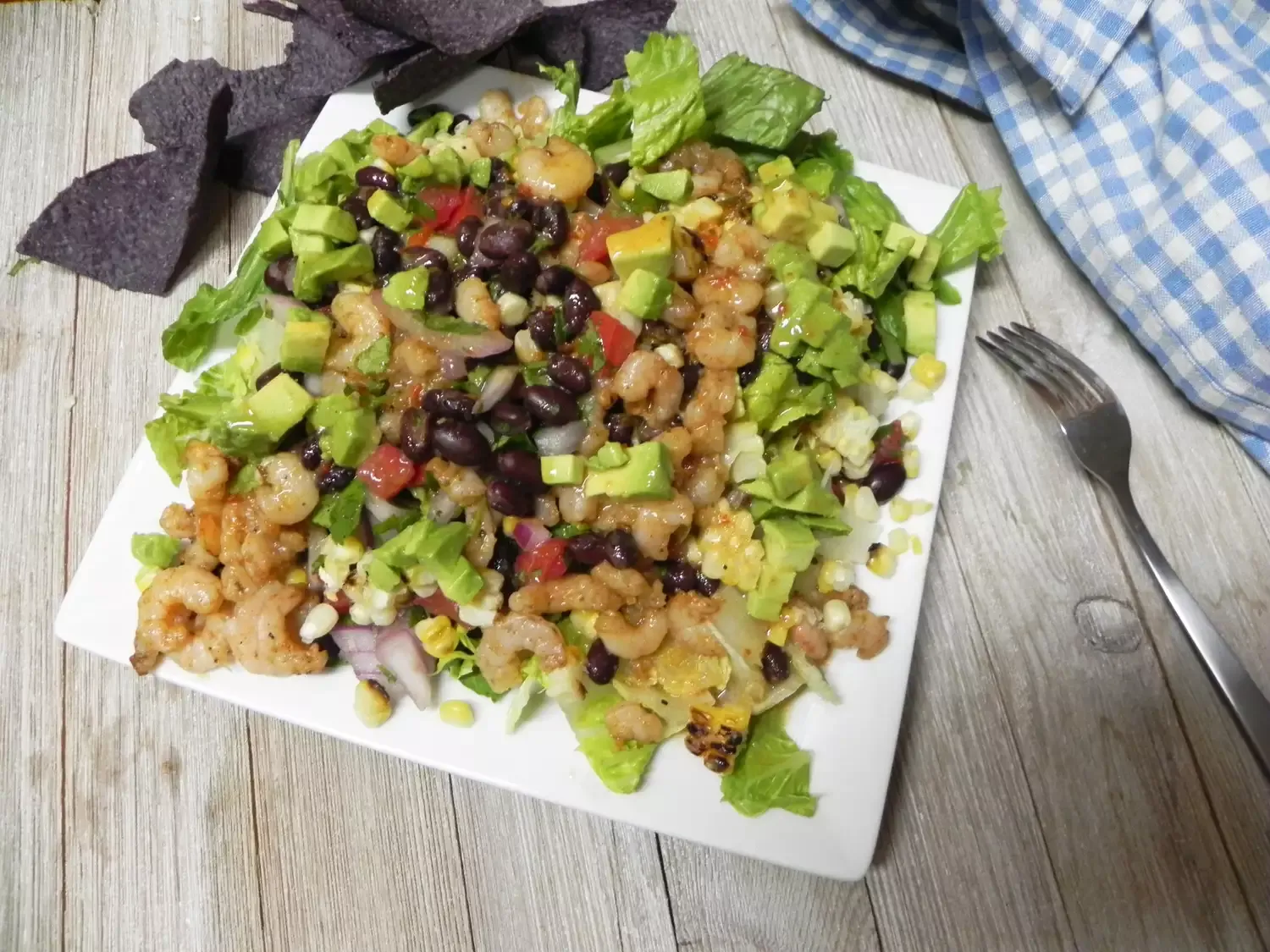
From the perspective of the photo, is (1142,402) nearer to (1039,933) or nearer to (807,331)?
(807,331)

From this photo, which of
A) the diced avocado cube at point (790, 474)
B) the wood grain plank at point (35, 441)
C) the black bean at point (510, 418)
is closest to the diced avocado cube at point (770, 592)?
the diced avocado cube at point (790, 474)

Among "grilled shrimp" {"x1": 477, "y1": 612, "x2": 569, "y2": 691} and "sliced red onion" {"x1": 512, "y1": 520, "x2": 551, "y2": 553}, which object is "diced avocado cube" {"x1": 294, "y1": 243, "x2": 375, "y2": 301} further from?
"grilled shrimp" {"x1": 477, "y1": 612, "x2": 569, "y2": 691}

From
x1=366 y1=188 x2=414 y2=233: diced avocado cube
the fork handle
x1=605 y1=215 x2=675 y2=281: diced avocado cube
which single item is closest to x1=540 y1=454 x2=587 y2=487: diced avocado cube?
x1=605 y1=215 x2=675 y2=281: diced avocado cube

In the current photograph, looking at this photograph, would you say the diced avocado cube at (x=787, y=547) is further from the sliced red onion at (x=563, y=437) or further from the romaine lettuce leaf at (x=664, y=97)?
the romaine lettuce leaf at (x=664, y=97)

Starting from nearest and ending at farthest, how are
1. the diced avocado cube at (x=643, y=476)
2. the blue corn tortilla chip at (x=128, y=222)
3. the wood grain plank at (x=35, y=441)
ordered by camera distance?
the diced avocado cube at (x=643, y=476) < the wood grain plank at (x=35, y=441) < the blue corn tortilla chip at (x=128, y=222)

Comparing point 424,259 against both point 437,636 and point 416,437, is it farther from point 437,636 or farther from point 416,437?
point 437,636
